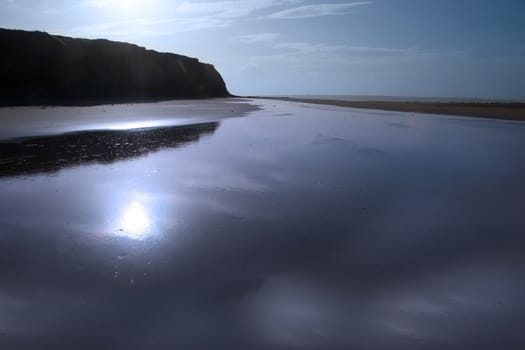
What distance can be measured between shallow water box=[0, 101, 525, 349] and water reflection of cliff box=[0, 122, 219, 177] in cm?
21

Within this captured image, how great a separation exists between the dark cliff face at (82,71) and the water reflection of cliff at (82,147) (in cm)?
2599

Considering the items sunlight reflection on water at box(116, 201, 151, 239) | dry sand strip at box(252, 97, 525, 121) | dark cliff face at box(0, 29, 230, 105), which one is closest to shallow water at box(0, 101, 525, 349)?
sunlight reflection on water at box(116, 201, 151, 239)

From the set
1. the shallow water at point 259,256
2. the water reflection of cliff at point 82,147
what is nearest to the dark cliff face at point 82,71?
the water reflection of cliff at point 82,147

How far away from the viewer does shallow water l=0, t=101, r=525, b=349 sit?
2.87 meters

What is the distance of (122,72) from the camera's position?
54656mm

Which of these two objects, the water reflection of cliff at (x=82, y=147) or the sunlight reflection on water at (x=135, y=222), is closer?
the sunlight reflection on water at (x=135, y=222)

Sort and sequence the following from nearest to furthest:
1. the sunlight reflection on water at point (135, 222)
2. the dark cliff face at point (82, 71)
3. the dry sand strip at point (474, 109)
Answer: the sunlight reflection on water at point (135, 222)
the dry sand strip at point (474, 109)
the dark cliff face at point (82, 71)

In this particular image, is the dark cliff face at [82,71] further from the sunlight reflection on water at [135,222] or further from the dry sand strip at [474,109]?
the dry sand strip at [474,109]

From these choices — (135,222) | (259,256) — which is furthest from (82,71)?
(259,256)

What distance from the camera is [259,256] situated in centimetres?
423

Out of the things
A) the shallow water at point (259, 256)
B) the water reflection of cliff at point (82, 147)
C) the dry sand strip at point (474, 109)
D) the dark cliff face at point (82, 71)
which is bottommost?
the shallow water at point (259, 256)

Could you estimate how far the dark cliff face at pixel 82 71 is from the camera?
39156 millimetres

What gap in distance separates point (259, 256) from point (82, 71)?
51.6 m

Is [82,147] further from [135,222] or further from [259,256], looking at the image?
[259,256]
